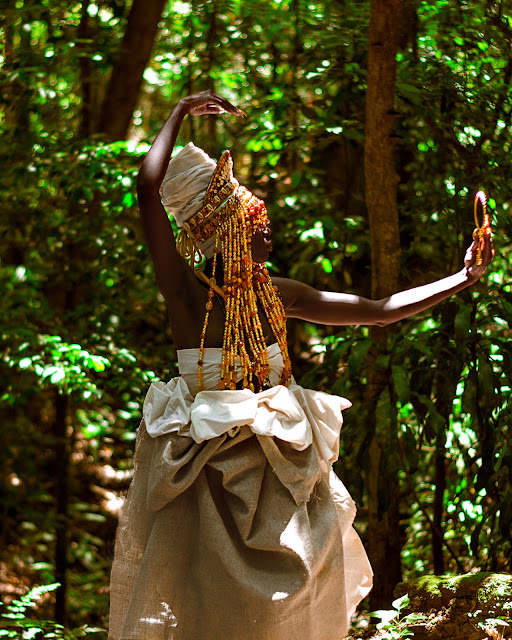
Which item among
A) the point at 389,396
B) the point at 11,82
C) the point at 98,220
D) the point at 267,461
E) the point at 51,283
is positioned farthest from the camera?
the point at 51,283

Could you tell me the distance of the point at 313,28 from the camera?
12.3ft

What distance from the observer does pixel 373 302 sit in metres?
2.48

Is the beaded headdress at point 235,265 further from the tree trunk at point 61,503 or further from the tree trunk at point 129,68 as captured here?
the tree trunk at point 129,68

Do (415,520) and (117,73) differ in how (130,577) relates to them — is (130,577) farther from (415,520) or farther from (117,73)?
(117,73)

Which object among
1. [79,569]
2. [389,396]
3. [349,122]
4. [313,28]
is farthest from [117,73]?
[79,569]

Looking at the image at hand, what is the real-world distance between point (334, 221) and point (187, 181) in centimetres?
143

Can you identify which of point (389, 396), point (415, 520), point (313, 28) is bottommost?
point (415, 520)

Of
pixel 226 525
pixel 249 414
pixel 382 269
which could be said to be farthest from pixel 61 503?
pixel 249 414

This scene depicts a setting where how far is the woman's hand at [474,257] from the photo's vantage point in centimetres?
242

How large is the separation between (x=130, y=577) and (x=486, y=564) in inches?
61.8

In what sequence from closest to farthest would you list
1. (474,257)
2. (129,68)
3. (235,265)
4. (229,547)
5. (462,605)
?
(229,547) < (235,265) < (474,257) < (462,605) < (129,68)

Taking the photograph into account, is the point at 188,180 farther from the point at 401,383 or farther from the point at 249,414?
the point at 401,383

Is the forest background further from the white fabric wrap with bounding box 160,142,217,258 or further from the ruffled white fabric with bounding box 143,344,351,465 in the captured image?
the white fabric wrap with bounding box 160,142,217,258

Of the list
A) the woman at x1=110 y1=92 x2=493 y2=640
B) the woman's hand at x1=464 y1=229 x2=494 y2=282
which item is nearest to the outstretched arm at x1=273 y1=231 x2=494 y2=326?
the woman's hand at x1=464 y1=229 x2=494 y2=282
